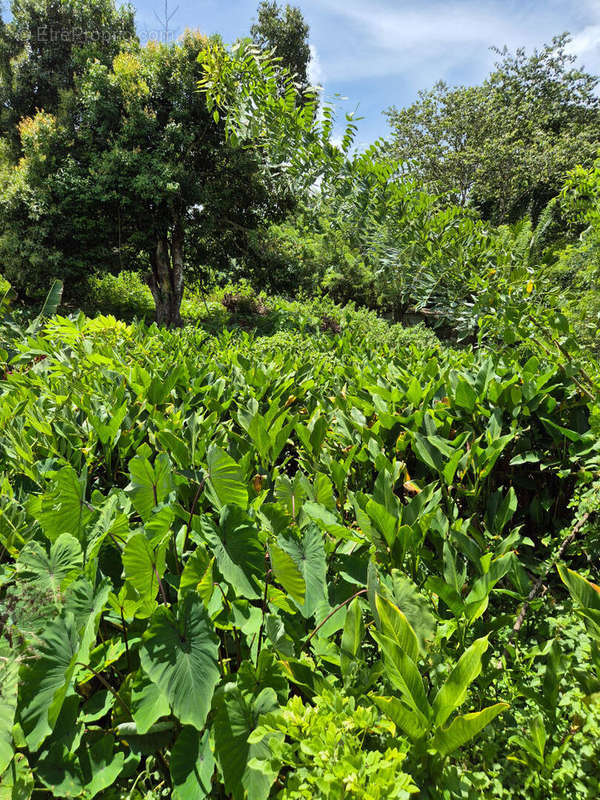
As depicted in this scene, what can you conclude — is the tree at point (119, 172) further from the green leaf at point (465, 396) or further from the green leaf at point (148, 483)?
the green leaf at point (148, 483)

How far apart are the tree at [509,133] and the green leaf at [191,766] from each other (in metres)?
24.7

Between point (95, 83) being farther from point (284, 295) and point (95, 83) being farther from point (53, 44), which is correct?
point (284, 295)

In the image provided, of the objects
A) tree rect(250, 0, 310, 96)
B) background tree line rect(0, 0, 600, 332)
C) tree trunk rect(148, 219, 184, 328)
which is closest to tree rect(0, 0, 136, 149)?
background tree line rect(0, 0, 600, 332)

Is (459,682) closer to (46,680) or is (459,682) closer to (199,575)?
(199,575)

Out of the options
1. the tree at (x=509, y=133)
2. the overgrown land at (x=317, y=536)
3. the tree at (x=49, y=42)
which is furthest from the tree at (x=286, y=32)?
the overgrown land at (x=317, y=536)

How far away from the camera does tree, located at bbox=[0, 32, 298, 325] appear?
10047 mm

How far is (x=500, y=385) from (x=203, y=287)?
13.5 meters

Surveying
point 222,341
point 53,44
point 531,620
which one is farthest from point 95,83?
point 531,620

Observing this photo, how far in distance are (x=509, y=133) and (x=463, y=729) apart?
27.4 metres

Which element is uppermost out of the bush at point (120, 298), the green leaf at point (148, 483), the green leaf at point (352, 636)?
the bush at point (120, 298)

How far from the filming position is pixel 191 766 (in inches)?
33.4

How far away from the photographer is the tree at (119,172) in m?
10.0

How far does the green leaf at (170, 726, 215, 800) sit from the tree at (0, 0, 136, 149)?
16.4 meters

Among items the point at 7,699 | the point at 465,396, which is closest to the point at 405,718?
the point at 7,699
